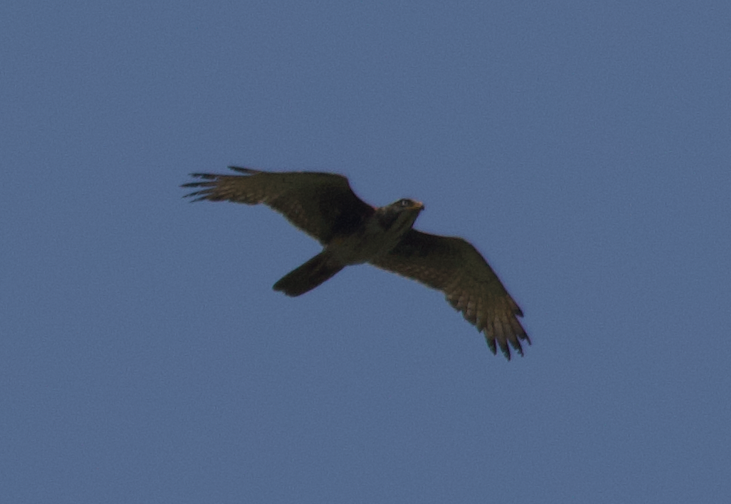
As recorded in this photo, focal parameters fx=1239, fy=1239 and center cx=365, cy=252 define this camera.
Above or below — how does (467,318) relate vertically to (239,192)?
below

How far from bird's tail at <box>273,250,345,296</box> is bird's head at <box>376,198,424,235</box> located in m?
0.78

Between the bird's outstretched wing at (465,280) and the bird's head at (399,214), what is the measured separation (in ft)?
3.36

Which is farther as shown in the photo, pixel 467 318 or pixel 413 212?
pixel 467 318

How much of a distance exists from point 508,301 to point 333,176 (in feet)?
10.3

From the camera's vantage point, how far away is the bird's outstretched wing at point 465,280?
15.3 metres

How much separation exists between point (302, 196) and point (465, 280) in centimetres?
257

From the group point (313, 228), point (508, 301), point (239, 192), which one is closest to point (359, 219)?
point (313, 228)

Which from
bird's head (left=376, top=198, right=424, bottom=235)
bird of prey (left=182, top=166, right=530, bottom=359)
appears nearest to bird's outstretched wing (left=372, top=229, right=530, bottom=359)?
bird of prey (left=182, top=166, right=530, bottom=359)

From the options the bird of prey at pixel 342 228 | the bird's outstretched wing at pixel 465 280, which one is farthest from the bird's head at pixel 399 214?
the bird's outstretched wing at pixel 465 280

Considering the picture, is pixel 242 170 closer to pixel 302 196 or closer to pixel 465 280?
pixel 302 196

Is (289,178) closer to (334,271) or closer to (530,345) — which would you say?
(334,271)

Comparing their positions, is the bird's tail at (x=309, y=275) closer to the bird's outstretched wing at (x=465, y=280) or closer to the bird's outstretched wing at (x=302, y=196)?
the bird's outstretched wing at (x=302, y=196)

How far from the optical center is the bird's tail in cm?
1423

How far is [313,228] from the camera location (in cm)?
1452
